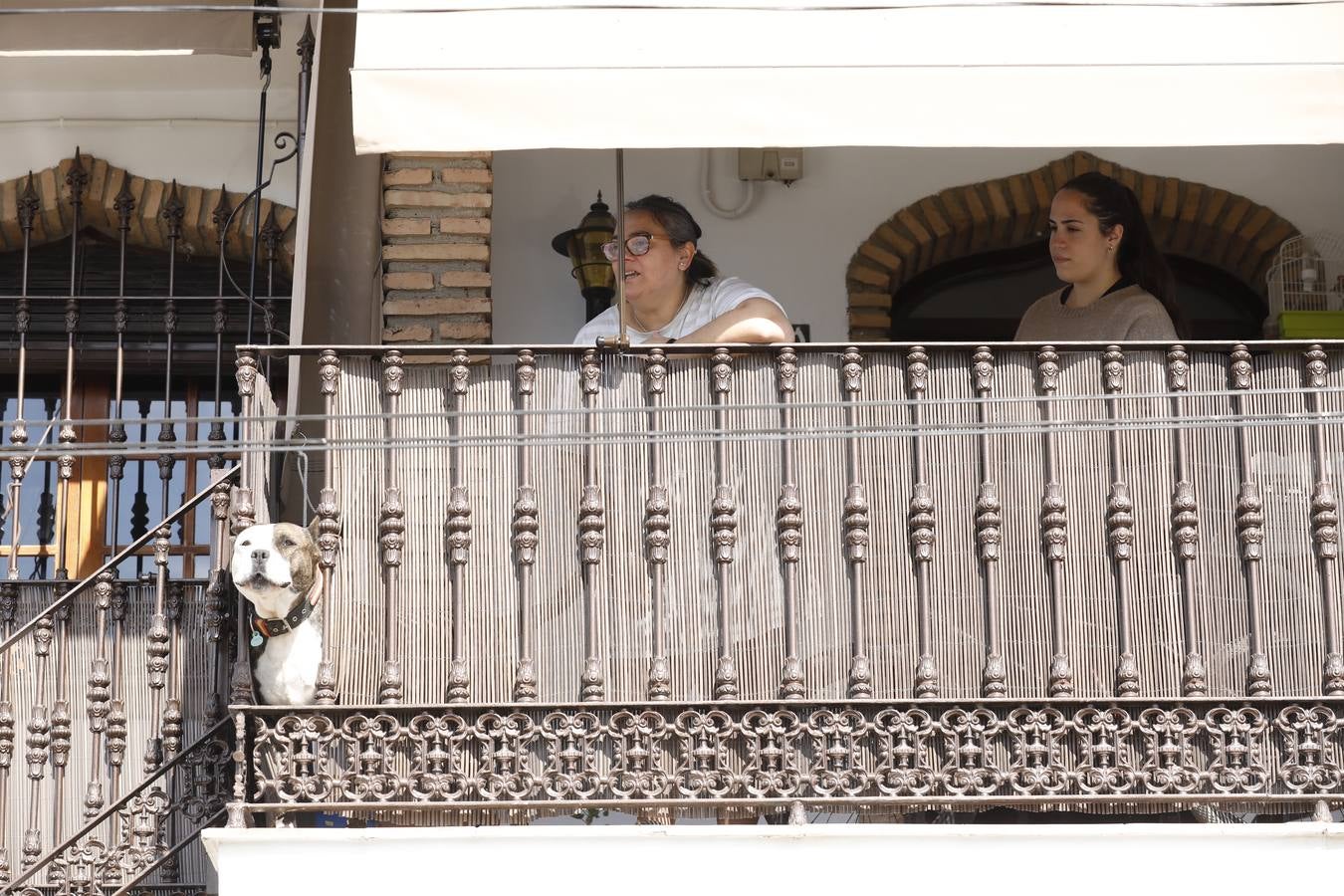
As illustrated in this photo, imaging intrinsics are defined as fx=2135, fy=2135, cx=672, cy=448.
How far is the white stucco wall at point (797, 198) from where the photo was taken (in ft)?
28.3

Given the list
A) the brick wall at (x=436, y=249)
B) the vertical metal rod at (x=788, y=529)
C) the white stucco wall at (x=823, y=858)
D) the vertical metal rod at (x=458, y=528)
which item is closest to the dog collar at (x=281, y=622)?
the vertical metal rod at (x=458, y=528)

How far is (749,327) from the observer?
22.5 feet

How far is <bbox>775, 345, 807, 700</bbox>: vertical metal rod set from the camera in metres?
6.40

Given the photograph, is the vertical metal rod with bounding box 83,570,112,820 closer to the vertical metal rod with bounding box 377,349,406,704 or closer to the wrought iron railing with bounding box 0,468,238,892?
the wrought iron railing with bounding box 0,468,238,892

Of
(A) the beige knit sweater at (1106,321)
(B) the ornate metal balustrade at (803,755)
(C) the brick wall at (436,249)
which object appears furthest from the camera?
(C) the brick wall at (436,249)

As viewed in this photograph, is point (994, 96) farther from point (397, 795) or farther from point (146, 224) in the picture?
point (146, 224)

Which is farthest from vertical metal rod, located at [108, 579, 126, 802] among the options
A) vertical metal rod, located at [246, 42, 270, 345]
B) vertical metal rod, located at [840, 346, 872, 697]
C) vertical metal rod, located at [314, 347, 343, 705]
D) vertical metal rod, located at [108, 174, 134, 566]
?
vertical metal rod, located at [840, 346, 872, 697]

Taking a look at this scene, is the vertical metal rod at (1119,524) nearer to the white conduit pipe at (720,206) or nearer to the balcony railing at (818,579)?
the balcony railing at (818,579)

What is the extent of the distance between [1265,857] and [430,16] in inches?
140

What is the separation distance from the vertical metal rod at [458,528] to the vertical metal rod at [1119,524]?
6.45 ft

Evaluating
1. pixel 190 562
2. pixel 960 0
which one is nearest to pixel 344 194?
pixel 190 562

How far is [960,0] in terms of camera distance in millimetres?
6672

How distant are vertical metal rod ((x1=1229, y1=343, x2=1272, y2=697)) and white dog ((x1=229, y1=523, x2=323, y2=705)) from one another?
2.81m

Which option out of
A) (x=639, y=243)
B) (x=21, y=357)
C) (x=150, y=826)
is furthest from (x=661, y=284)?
(x=21, y=357)
